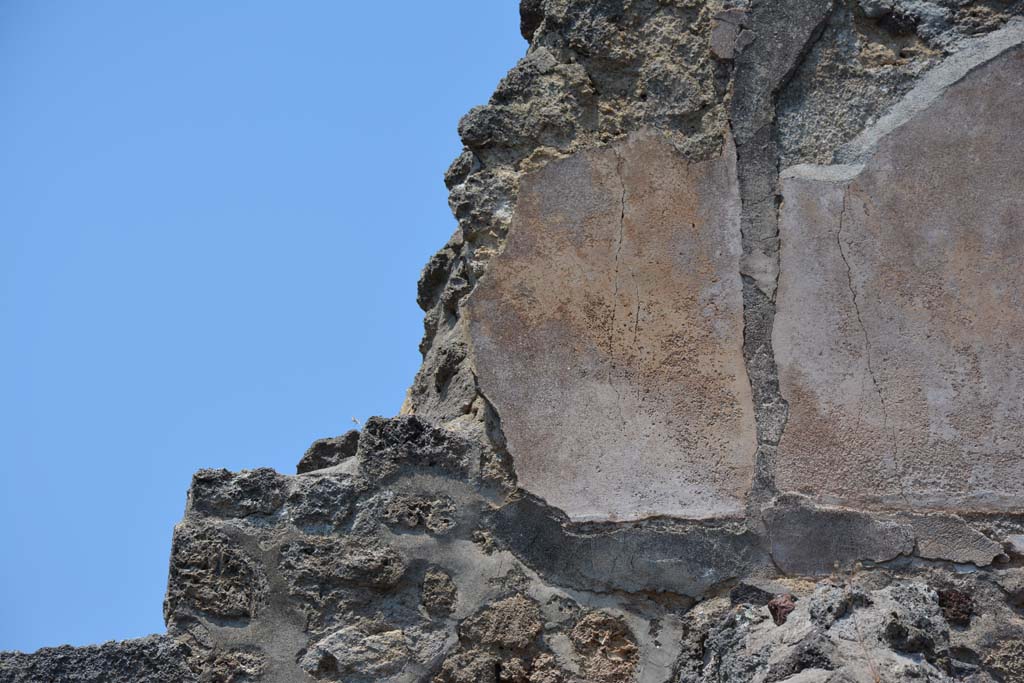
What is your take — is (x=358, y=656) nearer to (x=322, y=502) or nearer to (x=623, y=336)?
(x=322, y=502)

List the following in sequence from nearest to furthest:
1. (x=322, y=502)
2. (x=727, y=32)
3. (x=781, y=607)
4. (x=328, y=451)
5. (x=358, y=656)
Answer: (x=781, y=607)
(x=358, y=656)
(x=322, y=502)
(x=727, y=32)
(x=328, y=451)

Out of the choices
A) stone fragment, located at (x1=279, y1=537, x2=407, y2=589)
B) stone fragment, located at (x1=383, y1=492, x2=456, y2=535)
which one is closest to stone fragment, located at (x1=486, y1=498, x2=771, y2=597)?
stone fragment, located at (x1=383, y1=492, x2=456, y2=535)

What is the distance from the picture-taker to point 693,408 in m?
3.06

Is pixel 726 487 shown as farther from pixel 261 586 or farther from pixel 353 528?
pixel 261 586

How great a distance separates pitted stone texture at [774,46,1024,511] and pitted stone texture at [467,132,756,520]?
0.43ft

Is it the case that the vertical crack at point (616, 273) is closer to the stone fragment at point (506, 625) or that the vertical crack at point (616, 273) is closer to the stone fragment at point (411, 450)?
the stone fragment at point (411, 450)

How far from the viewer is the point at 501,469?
123 inches

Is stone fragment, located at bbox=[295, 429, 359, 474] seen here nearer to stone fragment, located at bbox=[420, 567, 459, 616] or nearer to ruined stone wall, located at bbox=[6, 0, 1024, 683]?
ruined stone wall, located at bbox=[6, 0, 1024, 683]

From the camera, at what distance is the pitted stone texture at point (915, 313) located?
2955 millimetres

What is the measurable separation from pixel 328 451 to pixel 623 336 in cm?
94

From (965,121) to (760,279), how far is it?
1.83ft

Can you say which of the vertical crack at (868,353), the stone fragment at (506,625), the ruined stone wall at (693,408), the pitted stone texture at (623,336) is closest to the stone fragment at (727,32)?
the ruined stone wall at (693,408)

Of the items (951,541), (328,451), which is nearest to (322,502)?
(328,451)

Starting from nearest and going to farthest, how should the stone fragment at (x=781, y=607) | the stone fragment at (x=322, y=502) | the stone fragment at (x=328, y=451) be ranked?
the stone fragment at (x=781, y=607)
the stone fragment at (x=322, y=502)
the stone fragment at (x=328, y=451)
